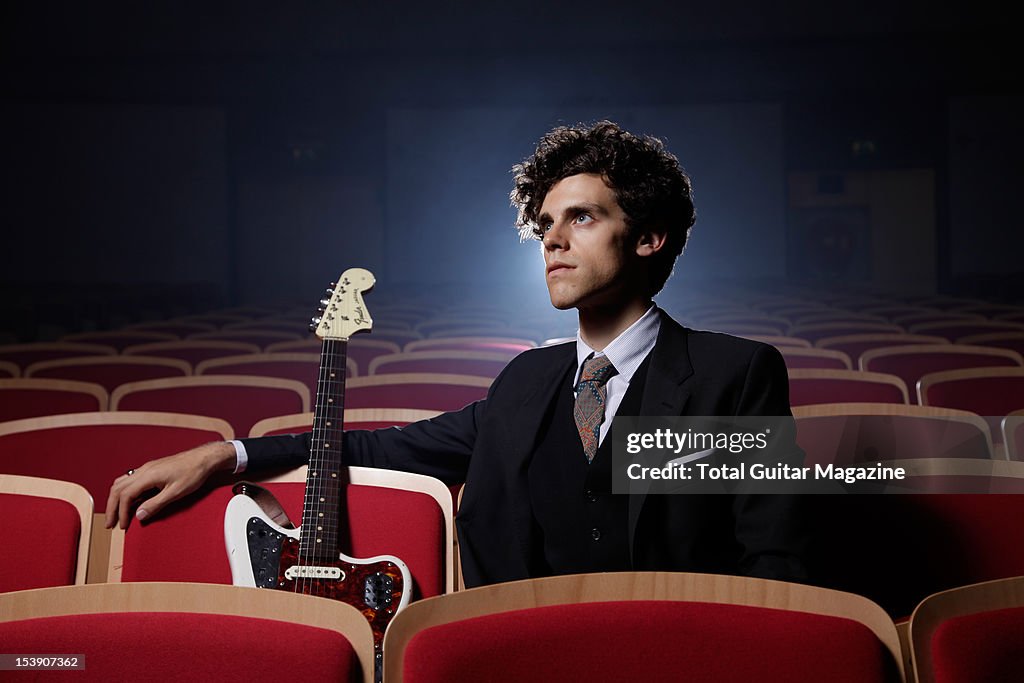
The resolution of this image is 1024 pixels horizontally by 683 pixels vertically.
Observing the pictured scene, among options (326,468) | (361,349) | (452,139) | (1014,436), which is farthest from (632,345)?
(452,139)

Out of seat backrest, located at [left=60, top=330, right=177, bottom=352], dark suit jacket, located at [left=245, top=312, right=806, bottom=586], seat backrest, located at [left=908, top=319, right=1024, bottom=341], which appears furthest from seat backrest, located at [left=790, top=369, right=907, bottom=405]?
seat backrest, located at [left=60, top=330, right=177, bottom=352]

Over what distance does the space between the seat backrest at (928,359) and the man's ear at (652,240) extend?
8.95 ft

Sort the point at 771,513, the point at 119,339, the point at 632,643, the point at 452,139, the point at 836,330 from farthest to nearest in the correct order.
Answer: the point at 452,139 < the point at 119,339 < the point at 836,330 < the point at 771,513 < the point at 632,643

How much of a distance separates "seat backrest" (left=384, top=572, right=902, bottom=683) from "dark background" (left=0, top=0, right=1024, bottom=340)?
30.8ft

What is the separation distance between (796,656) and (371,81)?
13119 millimetres

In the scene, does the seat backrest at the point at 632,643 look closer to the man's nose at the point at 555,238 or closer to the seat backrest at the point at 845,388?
the man's nose at the point at 555,238

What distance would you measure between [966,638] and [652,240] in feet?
2.84

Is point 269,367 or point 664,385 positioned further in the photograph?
point 269,367

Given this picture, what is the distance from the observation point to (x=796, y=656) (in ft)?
3.63

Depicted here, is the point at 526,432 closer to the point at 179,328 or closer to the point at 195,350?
the point at 195,350

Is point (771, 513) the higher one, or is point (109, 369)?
point (109, 369)

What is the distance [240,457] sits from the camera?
180cm

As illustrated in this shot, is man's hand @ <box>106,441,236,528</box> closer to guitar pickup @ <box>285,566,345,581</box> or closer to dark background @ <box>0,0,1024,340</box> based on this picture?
guitar pickup @ <box>285,566,345,581</box>

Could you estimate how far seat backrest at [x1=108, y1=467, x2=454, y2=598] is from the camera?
1780 mm
